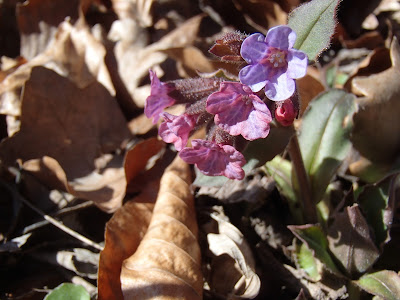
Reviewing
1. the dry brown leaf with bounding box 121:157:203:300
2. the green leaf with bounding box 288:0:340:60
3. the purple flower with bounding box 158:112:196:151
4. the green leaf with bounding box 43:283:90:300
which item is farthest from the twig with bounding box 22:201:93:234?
the green leaf with bounding box 288:0:340:60

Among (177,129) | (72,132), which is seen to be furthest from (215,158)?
(72,132)

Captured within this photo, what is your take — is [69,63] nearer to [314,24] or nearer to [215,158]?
[215,158]

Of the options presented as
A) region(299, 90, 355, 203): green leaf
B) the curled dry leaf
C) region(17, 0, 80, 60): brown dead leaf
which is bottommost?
the curled dry leaf

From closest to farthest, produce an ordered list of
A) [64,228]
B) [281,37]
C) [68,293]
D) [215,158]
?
[281,37], [215,158], [68,293], [64,228]

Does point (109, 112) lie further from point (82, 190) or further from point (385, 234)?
point (385, 234)

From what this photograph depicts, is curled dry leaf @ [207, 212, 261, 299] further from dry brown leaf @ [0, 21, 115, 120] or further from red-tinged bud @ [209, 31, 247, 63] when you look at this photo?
dry brown leaf @ [0, 21, 115, 120]

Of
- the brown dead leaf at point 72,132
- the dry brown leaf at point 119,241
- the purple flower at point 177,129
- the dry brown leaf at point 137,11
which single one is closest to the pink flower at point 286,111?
the purple flower at point 177,129

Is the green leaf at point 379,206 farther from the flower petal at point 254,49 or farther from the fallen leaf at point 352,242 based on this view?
the flower petal at point 254,49
